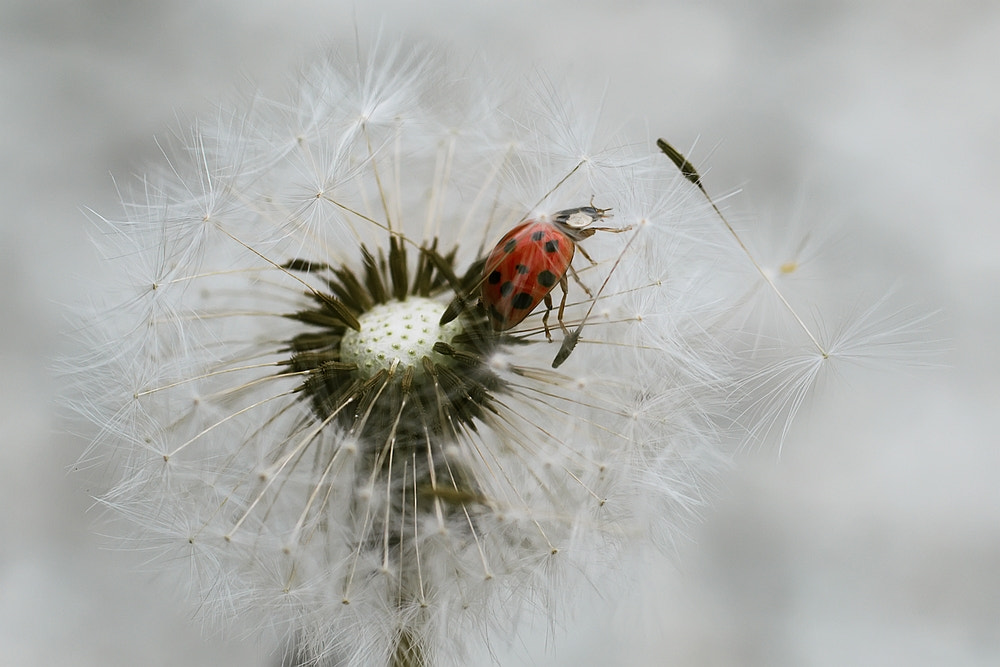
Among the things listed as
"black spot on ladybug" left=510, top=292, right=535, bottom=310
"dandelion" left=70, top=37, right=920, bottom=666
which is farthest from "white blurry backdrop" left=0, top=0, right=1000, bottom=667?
"black spot on ladybug" left=510, top=292, right=535, bottom=310

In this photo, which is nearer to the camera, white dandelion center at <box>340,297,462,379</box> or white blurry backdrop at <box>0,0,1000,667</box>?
white dandelion center at <box>340,297,462,379</box>

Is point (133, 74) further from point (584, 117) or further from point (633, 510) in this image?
point (633, 510)

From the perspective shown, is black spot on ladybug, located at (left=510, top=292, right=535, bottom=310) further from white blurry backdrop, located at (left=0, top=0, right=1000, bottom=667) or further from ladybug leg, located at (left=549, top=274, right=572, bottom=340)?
white blurry backdrop, located at (left=0, top=0, right=1000, bottom=667)

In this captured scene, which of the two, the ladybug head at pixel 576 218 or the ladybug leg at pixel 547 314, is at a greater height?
the ladybug head at pixel 576 218

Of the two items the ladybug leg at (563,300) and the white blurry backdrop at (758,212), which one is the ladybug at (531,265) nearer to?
the ladybug leg at (563,300)

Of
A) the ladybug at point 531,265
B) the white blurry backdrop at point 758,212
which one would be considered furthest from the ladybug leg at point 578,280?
the white blurry backdrop at point 758,212

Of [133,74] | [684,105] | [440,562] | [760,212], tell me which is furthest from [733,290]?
[133,74]
